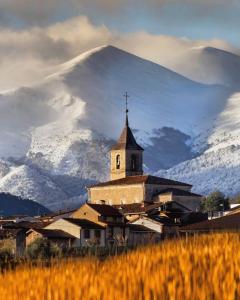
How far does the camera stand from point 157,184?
127 meters

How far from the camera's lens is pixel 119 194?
421 feet

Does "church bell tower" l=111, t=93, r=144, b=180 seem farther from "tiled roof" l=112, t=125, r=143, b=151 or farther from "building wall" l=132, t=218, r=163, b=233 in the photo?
"building wall" l=132, t=218, r=163, b=233

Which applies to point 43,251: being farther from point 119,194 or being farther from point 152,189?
point 119,194

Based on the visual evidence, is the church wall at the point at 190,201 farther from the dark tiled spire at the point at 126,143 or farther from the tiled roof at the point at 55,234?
the tiled roof at the point at 55,234

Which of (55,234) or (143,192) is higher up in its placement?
A: (143,192)

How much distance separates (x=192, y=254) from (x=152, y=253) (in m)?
0.93

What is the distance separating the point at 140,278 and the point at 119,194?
11834cm

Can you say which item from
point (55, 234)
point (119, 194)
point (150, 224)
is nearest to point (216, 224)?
point (55, 234)

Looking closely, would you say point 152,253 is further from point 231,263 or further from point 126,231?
point 126,231

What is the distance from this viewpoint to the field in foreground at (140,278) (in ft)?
30.8

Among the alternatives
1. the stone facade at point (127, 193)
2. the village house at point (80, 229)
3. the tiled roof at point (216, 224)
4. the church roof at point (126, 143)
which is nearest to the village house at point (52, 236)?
the village house at point (80, 229)

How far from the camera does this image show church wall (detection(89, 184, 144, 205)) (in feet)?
413

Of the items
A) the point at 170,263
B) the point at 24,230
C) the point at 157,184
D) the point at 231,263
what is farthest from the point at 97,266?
the point at 157,184

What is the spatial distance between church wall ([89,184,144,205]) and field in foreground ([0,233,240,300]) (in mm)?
112636
